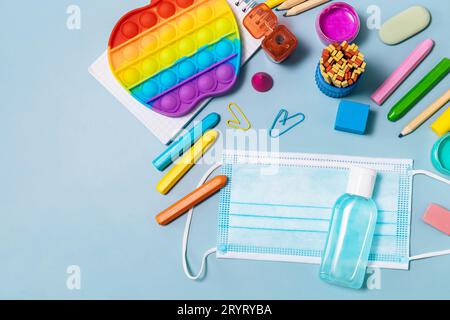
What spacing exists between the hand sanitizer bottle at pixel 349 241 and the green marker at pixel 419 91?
151 millimetres

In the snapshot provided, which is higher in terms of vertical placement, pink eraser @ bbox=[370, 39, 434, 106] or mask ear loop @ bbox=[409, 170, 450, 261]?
pink eraser @ bbox=[370, 39, 434, 106]

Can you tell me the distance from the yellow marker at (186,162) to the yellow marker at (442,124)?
37 centimetres

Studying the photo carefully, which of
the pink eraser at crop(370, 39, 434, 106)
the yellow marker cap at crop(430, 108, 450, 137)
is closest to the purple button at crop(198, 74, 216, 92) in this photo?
the pink eraser at crop(370, 39, 434, 106)

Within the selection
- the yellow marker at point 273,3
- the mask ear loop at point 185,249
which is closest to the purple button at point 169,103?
the mask ear loop at point 185,249

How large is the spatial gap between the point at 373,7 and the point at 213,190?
42 centimetres

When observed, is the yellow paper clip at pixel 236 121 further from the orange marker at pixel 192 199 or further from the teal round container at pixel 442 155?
Result: the teal round container at pixel 442 155

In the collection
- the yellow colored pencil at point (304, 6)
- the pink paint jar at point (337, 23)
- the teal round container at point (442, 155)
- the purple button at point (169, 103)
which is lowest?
the teal round container at point (442, 155)

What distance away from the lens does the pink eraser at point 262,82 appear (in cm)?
84

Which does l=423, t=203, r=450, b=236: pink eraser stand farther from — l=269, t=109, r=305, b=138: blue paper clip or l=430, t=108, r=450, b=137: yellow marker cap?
l=269, t=109, r=305, b=138: blue paper clip

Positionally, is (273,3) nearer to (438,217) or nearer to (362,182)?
(362,182)

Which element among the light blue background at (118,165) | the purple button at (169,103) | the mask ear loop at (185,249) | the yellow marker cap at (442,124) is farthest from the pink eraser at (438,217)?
the purple button at (169,103)

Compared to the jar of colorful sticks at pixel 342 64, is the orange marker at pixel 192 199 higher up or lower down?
lower down

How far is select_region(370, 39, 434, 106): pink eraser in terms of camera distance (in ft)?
2.75

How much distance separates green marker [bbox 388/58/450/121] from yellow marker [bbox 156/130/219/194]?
31 centimetres
